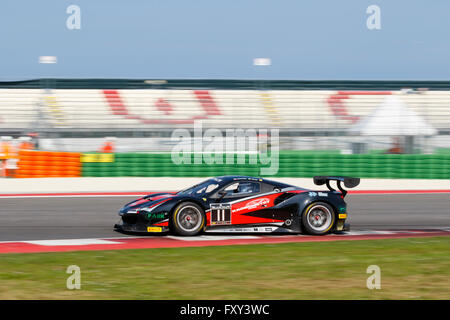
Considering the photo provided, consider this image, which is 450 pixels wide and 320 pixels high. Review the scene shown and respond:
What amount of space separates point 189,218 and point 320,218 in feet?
7.37

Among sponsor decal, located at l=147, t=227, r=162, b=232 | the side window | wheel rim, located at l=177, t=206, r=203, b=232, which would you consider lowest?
sponsor decal, located at l=147, t=227, r=162, b=232

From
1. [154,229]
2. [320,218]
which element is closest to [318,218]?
[320,218]

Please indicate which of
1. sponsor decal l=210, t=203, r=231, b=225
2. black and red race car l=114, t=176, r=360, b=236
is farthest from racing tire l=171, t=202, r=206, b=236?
sponsor decal l=210, t=203, r=231, b=225

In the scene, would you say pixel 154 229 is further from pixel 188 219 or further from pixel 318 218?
pixel 318 218

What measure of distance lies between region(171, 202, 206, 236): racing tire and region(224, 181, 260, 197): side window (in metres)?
0.62

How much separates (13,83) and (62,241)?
96.5 ft

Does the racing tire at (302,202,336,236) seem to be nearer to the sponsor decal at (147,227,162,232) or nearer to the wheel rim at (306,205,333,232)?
the wheel rim at (306,205,333,232)

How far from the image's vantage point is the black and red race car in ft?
35.5

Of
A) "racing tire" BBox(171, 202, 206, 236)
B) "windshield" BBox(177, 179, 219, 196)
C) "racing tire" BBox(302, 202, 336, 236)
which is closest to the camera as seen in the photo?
"racing tire" BBox(171, 202, 206, 236)

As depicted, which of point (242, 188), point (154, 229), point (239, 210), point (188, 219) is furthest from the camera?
point (242, 188)

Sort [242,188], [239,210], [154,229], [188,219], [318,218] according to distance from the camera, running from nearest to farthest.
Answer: [154,229]
[188,219]
[239,210]
[242,188]
[318,218]

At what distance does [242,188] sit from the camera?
11.3m

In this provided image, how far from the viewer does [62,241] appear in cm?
1070
